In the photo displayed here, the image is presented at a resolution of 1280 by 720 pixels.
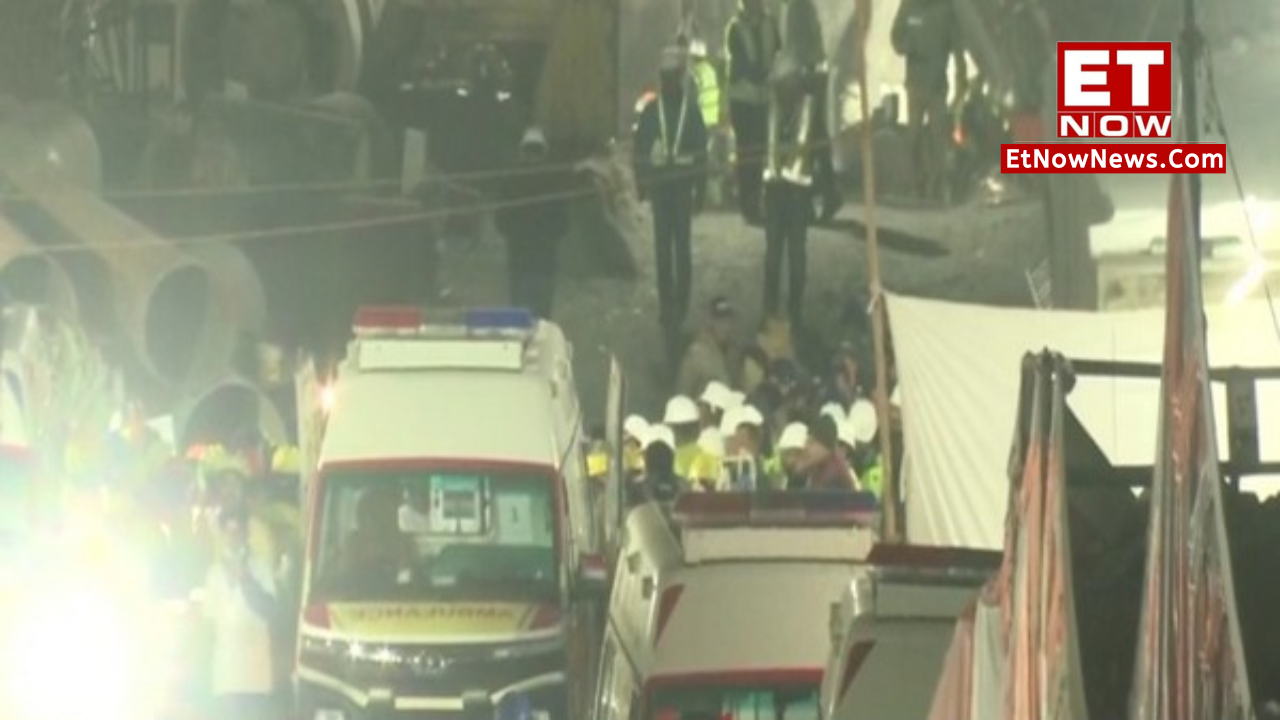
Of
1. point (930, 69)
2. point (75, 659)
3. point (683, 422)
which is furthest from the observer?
point (930, 69)

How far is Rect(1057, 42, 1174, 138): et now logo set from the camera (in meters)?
18.9

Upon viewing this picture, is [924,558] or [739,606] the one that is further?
[739,606]

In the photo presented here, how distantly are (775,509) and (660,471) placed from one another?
6667 mm

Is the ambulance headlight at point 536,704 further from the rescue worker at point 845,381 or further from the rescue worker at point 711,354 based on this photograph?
the rescue worker at point 711,354

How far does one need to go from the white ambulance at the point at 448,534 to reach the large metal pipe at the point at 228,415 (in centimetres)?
394

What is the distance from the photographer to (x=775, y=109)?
21.2m

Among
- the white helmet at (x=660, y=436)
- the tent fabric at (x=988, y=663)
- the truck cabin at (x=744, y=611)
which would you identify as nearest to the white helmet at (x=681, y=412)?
the white helmet at (x=660, y=436)

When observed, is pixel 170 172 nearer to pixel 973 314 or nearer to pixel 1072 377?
pixel 973 314

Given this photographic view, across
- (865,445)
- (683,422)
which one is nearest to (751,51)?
(683,422)

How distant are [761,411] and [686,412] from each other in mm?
703

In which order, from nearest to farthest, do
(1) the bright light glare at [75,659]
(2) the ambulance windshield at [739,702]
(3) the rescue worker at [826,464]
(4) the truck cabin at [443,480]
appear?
(2) the ambulance windshield at [739,702], (1) the bright light glare at [75,659], (4) the truck cabin at [443,480], (3) the rescue worker at [826,464]

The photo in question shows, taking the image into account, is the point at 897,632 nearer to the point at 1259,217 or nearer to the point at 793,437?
the point at 1259,217

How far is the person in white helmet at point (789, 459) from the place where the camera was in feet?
54.1

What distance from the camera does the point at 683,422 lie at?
19.5m
